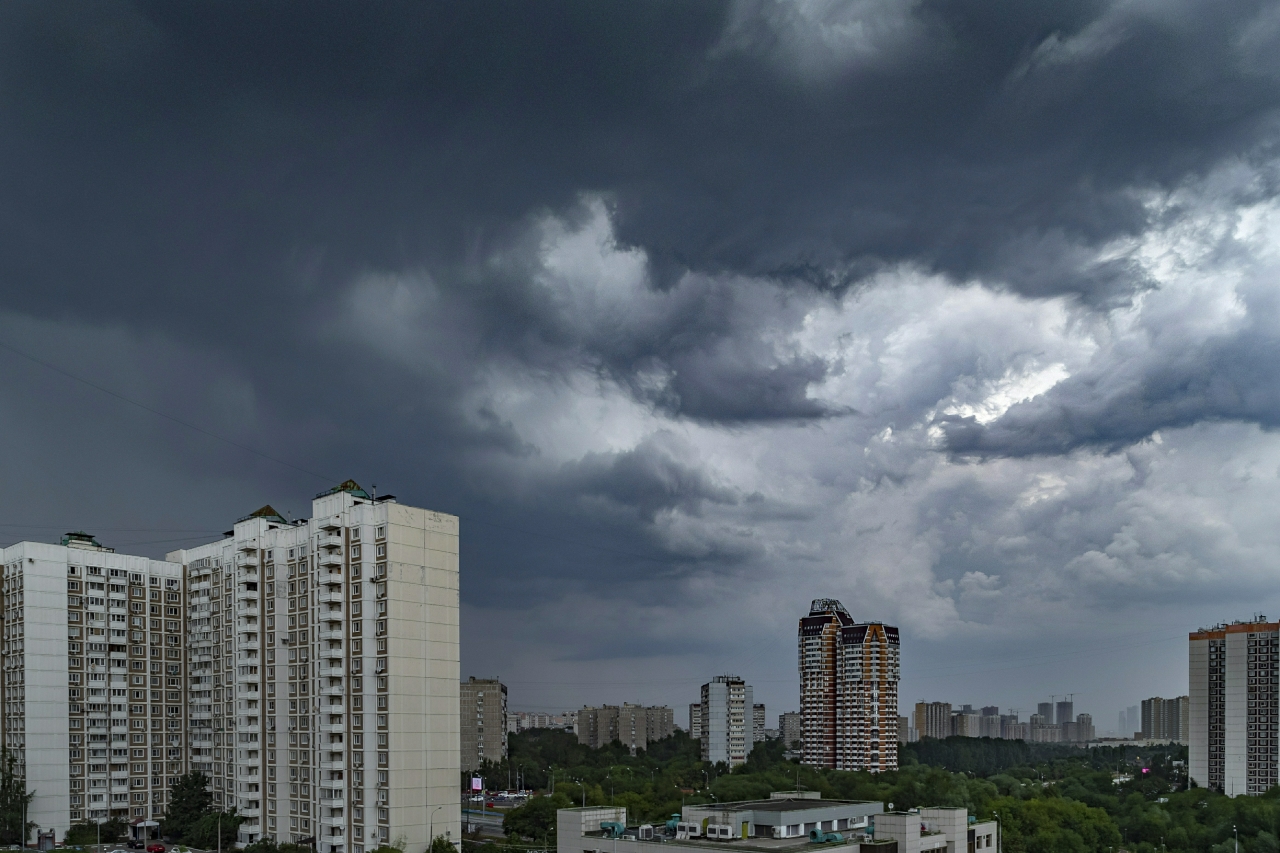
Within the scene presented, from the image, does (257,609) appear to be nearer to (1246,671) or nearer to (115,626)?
(115,626)

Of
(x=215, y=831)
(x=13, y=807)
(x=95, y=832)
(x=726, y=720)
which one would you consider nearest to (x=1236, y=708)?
(x=726, y=720)

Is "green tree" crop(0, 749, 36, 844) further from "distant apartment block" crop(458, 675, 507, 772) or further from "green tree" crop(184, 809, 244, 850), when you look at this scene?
"distant apartment block" crop(458, 675, 507, 772)

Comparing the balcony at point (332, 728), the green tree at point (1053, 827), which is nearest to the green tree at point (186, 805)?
the balcony at point (332, 728)

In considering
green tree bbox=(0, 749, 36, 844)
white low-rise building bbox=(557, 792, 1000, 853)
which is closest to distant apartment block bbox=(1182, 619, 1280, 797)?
white low-rise building bbox=(557, 792, 1000, 853)

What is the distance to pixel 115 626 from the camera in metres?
77.6

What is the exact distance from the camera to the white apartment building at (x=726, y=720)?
488 ft

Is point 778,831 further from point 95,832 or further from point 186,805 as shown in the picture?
point 95,832

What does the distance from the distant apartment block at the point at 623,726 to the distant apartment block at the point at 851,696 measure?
2165 inches

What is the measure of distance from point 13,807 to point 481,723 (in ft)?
286

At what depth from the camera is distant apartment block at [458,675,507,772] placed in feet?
Answer: 490

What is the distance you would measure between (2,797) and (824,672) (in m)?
93.0

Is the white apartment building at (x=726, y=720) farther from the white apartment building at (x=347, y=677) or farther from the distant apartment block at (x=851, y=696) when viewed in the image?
Answer: the white apartment building at (x=347, y=677)

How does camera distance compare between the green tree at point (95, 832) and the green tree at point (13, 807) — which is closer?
the green tree at point (13, 807)

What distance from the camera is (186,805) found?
236 ft
